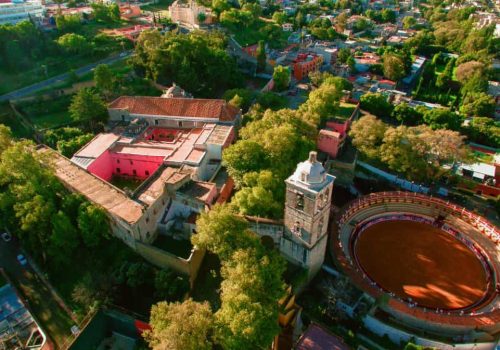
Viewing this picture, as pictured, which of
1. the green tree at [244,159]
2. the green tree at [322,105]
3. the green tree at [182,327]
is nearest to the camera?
the green tree at [182,327]

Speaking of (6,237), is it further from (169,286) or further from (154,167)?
(169,286)

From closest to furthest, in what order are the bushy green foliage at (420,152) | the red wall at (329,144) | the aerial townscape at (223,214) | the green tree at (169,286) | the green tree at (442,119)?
the aerial townscape at (223,214), the green tree at (169,286), the bushy green foliage at (420,152), the red wall at (329,144), the green tree at (442,119)

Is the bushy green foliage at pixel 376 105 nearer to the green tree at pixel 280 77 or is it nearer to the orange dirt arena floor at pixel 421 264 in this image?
the green tree at pixel 280 77

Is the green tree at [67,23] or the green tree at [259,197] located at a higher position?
the green tree at [67,23]

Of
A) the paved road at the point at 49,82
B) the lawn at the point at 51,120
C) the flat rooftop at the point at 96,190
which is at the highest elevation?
the paved road at the point at 49,82

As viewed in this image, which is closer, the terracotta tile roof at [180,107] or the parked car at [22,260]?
the parked car at [22,260]

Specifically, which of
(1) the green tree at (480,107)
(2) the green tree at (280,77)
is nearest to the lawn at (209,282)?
(2) the green tree at (280,77)

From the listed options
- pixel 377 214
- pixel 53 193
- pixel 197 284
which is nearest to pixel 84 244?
pixel 53 193
